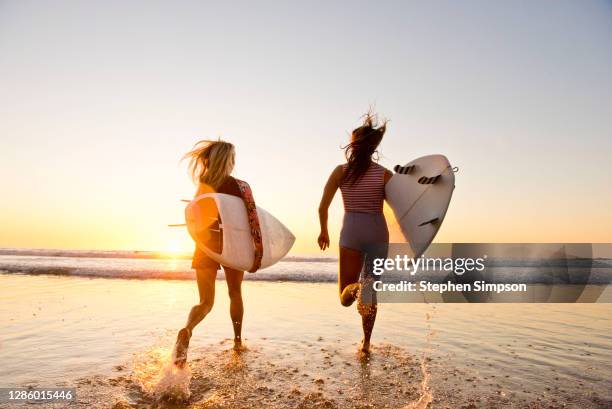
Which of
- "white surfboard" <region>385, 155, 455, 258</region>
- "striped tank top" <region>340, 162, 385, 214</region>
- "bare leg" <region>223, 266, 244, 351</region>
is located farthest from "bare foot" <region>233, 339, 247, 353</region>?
"white surfboard" <region>385, 155, 455, 258</region>

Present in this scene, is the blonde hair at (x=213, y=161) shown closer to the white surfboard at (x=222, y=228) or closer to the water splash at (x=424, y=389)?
the white surfboard at (x=222, y=228)

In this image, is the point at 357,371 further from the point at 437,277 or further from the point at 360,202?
the point at 437,277

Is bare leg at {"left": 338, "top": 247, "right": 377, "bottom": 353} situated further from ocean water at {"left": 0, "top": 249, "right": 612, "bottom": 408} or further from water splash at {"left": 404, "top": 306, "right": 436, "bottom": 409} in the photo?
water splash at {"left": 404, "top": 306, "right": 436, "bottom": 409}

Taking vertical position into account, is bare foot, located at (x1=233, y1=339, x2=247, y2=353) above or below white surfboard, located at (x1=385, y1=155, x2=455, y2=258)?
below

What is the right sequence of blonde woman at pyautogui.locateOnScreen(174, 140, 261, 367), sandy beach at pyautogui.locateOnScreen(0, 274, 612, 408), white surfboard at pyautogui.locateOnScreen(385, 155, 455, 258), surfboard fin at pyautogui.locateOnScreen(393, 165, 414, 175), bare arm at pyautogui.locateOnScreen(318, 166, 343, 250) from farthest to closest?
surfboard fin at pyautogui.locateOnScreen(393, 165, 414, 175) → white surfboard at pyautogui.locateOnScreen(385, 155, 455, 258) → bare arm at pyautogui.locateOnScreen(318, 166, 343, 250) → blonde woman at pyautogui.locateOnScreen(174, 140, 261, 367) → sandy beach at pyautogui.locateOnScreen(0, 274, 612, 408)

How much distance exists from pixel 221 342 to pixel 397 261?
2.33 metres

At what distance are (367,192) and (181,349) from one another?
2.38m

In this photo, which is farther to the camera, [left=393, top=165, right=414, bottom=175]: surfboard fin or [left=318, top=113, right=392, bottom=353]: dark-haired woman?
[left=393, top=165, right=414, bottom=175]: surfboard fin

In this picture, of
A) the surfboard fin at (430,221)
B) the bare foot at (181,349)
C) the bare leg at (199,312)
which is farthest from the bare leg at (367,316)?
the bare foot at (181,349)

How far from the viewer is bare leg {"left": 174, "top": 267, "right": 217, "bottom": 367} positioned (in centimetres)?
364

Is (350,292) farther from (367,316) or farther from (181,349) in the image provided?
(181,349)

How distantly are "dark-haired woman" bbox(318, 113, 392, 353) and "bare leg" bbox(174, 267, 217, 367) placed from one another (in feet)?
4.50

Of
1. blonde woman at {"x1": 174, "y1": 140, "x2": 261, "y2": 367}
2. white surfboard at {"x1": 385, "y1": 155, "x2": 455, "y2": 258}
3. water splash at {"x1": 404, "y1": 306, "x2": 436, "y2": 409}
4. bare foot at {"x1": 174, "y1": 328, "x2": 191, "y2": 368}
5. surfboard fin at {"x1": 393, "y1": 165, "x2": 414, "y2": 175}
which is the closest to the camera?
water splash at {"x1": 404, "y1": 306, "x2": 436, "y2": 409}

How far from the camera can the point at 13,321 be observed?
5.90 metres
